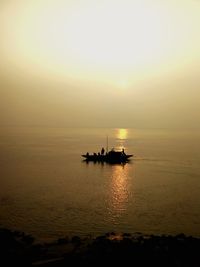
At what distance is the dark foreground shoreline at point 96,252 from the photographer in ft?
71.8

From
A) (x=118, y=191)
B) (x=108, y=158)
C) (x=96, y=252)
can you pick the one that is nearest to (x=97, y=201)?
(x=118, y=191)

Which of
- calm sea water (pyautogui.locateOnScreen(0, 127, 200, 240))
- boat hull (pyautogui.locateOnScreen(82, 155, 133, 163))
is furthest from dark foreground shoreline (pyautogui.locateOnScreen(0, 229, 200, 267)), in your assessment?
boat hull (pyautogui.locateOnScreen(82, 155, 133, 163))

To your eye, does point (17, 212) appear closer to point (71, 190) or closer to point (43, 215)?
point (43, 215)

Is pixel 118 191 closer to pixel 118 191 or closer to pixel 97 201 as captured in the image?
pixel 118 191

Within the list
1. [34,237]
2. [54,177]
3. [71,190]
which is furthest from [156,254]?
[54,177]

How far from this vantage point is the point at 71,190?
52.2m

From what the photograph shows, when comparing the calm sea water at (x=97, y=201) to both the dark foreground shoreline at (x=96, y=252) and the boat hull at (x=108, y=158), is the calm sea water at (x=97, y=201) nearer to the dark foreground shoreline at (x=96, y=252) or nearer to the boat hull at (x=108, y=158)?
the dark foreground shoreline at (x=96, y=252)

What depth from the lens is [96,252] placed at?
926 inches

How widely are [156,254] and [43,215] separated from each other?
59.3ft

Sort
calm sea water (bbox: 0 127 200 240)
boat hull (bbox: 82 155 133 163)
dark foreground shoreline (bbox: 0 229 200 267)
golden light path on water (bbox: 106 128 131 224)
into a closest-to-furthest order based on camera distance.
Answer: dark foreground shoreline (bbox: 0 229 200 267) < calm sea water (bbox: 0 127 200 240) < golden light path on water (bbox: 106 128 131 224) < boat hull (bbox: 82 155 133 163)

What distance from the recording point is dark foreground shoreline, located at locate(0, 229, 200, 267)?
2188 centimetres

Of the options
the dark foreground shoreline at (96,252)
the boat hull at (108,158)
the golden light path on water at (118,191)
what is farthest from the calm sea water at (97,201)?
the boat hull at (108,158)

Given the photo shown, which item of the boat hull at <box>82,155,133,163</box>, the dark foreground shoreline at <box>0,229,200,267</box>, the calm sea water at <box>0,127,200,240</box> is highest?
A: the boat hull at <box>82,155,133,163</box>

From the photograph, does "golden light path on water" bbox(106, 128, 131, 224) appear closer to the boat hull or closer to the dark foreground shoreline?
the boat hull
